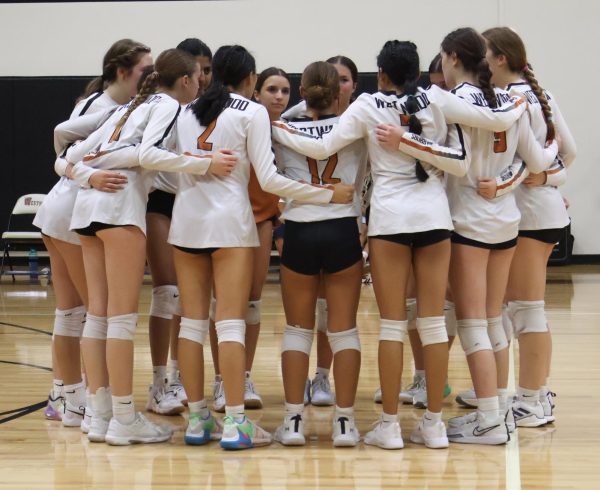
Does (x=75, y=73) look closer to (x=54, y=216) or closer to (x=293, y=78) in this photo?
(x=293, y=78)

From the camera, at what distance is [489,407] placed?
4.14 m

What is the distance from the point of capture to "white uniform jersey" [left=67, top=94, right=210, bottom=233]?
13.2ft

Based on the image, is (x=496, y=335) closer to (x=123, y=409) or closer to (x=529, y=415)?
(x=529, y=415)

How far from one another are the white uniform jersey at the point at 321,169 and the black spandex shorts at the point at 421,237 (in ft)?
0.81

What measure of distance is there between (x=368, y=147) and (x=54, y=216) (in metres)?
1.57

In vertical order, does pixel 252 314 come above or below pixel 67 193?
below

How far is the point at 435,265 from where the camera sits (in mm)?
4004

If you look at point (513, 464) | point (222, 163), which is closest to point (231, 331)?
point (222, 163)

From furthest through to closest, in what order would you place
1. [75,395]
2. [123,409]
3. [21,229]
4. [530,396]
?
[21,229] → [75,395] → [530,396] → [123,409]

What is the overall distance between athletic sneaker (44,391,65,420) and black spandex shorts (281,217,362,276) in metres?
1.49

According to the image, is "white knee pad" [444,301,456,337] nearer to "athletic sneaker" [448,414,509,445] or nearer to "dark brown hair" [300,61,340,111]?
"athletic sneaker" [448,414,509,445]

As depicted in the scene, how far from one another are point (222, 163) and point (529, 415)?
6.32 feet

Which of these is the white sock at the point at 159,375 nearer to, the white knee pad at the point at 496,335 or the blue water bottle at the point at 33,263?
the white knee pad at the point at 496,335

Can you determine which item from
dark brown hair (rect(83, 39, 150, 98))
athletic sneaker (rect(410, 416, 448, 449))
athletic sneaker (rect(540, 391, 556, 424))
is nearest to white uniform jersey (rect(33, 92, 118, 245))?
dark brown hair (rect(83, 39, 150, 98))
